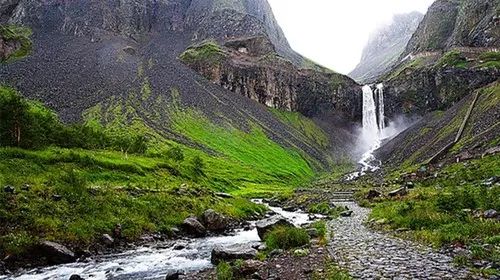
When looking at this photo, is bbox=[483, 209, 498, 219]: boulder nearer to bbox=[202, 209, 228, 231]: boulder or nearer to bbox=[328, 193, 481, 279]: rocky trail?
bbox=[328, 193, 481, 279]: rocky trail

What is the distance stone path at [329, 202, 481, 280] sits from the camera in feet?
57.9

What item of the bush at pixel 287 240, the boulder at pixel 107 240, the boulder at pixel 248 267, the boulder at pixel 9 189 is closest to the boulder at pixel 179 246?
the boulder at pixel 107 240

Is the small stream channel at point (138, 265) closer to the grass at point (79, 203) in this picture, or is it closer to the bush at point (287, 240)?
the grass at point (79, 203)

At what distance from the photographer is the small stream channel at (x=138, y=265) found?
25.9 meters

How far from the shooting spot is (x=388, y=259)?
21.1 m

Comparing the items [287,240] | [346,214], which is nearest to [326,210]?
[346,214]

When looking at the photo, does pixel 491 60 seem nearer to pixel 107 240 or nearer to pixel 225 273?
pixel 107 240

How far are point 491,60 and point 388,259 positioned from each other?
203m

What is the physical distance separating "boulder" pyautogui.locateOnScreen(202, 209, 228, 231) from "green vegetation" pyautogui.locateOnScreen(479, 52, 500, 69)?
176347 mm

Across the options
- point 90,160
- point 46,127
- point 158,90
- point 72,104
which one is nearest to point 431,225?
point 90,160

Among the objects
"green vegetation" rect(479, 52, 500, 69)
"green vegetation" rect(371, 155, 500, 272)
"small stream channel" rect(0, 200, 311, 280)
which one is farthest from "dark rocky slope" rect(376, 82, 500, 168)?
"small stream channel" rect(0, 200, 311, 280)

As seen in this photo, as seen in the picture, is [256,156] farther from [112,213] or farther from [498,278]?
[498,278]

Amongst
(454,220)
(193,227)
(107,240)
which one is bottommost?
(193,227)

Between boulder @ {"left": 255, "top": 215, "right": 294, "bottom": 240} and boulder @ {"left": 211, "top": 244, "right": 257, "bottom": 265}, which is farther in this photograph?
boulder @ {"left": 255, "top": 215, "right": 294, "bottom": 240}
